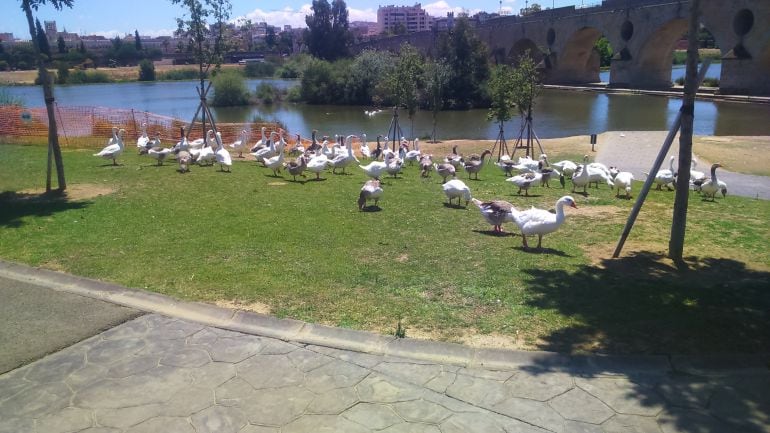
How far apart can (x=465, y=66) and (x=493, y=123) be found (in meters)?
13.5

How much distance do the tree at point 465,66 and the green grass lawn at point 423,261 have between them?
44.1 m

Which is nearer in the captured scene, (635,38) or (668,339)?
(668,339)

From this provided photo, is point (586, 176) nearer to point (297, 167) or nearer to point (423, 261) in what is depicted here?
point (297, 167)

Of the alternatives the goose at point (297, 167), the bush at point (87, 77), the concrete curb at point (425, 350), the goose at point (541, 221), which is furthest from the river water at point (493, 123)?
the concrete curb at point (425, 350)

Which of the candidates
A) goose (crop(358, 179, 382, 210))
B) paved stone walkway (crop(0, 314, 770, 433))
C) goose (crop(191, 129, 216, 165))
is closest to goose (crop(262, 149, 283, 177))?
goose (crop(191, 129, 216, 165))

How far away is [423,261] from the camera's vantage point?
8227 millimetres

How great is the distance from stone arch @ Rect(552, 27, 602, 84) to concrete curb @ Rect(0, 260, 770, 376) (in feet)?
262

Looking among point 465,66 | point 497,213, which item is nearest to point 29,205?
point 497,213

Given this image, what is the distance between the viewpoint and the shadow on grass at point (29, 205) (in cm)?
1063

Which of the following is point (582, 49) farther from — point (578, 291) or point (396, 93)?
point (578, 291)

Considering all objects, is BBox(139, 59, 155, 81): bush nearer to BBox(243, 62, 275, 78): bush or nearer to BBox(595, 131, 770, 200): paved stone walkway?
BBox(243, 62, 275, 78): bush

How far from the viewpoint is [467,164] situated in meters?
17.0

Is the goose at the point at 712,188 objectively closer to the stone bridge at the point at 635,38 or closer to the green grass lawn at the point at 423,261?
the green grass lawn at the point at 423,261

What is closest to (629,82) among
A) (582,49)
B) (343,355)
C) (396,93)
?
(582,49)
